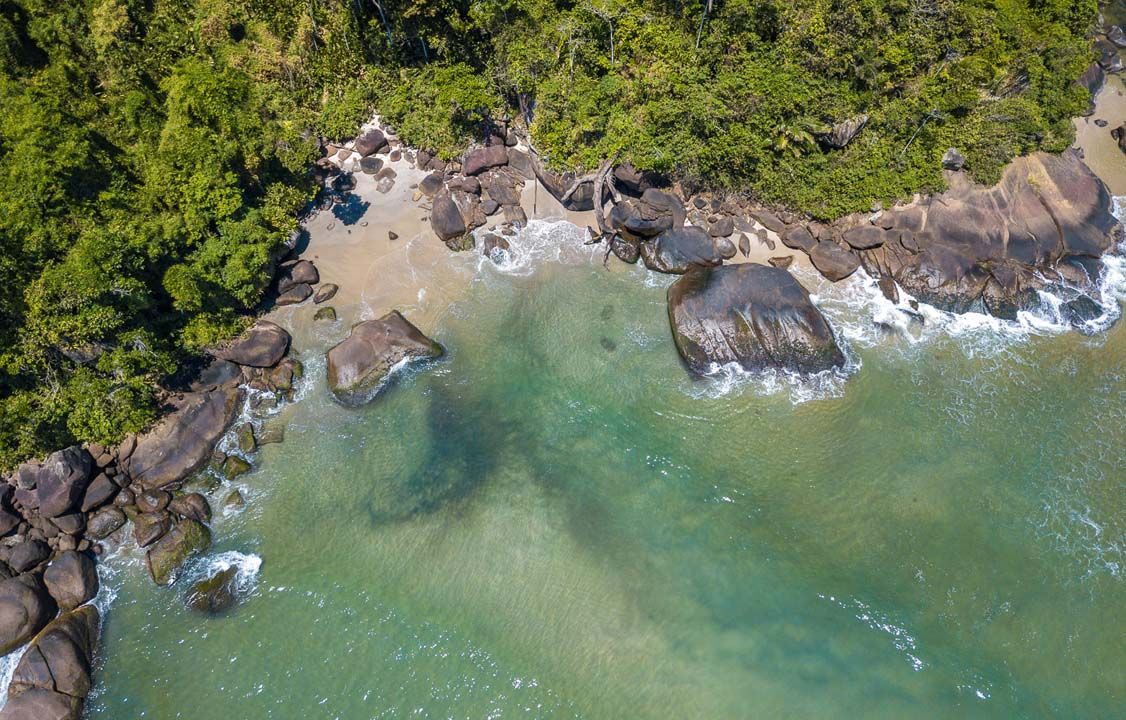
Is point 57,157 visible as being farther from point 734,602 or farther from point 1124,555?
point 1124,555

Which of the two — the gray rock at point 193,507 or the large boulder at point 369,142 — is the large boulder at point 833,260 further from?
the gray rock at point 193,507

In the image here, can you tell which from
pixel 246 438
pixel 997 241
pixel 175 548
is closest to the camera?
pixel 175 548

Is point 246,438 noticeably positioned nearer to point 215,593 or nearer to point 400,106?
point 215,593

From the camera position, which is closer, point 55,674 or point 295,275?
point 55,674

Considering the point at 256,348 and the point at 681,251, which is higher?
the point at 256,348

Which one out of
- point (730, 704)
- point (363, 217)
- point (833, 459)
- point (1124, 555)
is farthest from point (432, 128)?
point (1124, 555)

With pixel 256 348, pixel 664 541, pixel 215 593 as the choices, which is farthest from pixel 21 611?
pixel 664 541

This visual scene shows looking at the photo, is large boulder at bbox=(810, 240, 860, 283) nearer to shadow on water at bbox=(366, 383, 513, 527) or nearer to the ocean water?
the ocean water
